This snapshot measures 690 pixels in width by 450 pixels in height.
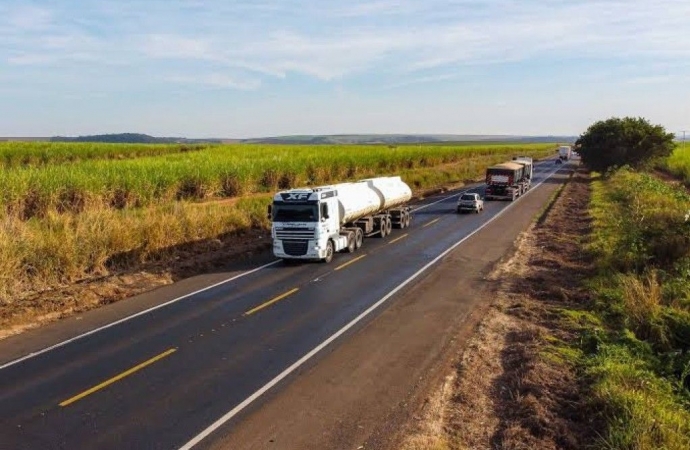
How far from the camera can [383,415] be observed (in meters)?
10.4

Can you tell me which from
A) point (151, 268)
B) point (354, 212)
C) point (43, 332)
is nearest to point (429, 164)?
point (354, 212)

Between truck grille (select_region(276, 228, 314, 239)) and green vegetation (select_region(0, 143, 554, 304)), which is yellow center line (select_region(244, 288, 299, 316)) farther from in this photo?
green vegetation (select_region(0, 143, 554, 304))

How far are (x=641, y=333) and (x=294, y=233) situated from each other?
1290 cm

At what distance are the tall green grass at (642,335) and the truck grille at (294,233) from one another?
1017 centimetres

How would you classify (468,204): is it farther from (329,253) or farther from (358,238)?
(329,253)

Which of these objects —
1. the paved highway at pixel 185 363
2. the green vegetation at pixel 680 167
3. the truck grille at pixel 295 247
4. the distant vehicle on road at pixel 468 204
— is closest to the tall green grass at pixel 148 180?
the truck grille at pixel 295 247

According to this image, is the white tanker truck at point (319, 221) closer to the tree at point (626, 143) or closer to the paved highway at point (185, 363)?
the paved highway at point (185, 363)

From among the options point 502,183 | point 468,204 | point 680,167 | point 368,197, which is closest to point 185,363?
point 368,197

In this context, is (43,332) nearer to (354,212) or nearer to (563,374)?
(563,374)

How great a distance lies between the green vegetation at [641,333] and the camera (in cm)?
913

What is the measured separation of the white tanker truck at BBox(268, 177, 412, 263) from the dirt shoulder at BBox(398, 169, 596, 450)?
23.0ft

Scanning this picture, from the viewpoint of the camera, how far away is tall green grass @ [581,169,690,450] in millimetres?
9109

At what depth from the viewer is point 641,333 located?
46.8 feet

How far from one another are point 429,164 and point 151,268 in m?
68.3
